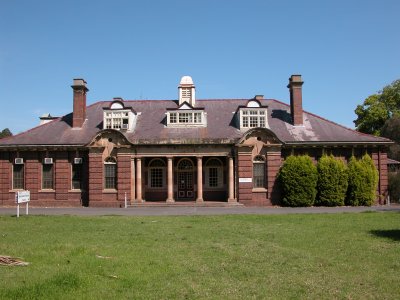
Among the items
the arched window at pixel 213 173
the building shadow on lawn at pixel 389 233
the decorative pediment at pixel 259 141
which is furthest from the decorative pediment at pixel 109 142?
the building shadow on lawn at pixel 389 233

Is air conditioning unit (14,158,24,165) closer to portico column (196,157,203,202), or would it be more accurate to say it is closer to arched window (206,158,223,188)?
portico column (196,157,203,202)

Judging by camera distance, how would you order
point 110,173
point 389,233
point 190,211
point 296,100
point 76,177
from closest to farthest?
point 389,233
point 190,211
point 110,173
point 76,177
point 296,100

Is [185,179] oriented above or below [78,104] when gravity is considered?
below

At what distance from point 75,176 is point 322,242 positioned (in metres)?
22.1

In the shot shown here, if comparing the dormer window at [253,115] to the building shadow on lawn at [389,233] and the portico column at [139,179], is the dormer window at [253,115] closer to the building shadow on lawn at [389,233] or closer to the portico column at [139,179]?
the portico column at [139,179]

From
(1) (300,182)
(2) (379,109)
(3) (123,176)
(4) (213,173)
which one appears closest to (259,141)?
(1) (300,182)

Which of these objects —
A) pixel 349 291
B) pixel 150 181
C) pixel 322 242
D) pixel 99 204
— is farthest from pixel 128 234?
pixel 150 181

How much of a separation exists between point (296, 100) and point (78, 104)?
54.6 ft

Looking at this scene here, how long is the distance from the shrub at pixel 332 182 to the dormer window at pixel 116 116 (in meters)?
14.2

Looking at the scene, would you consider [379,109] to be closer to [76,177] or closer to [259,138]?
[259,138]

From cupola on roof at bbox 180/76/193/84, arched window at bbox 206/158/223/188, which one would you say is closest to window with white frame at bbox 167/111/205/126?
arched window at bbox 206/158/223/188

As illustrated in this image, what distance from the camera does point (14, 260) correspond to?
30.8ft

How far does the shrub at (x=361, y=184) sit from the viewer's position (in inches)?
1127

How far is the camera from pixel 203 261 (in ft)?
32.0
